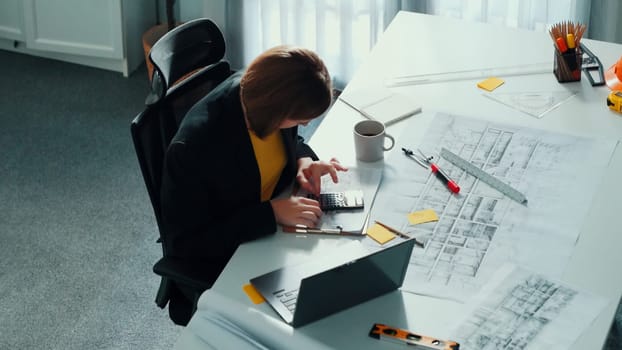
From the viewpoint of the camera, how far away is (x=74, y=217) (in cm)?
324

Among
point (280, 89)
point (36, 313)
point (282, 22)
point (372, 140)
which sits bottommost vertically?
point (36, 313)

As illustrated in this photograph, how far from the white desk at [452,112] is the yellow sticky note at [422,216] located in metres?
0.18

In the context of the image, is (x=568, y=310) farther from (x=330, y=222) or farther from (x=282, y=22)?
(x=282, y=22)

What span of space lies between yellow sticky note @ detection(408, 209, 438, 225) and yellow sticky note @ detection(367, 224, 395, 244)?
2.8 inches

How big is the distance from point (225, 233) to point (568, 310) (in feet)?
2.41

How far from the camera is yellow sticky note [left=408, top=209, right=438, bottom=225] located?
202 centimetres

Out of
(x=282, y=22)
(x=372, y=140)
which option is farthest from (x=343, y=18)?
(x=372, y=140)

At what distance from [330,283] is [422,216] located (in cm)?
42

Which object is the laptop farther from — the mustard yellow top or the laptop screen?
the mustard yellow top

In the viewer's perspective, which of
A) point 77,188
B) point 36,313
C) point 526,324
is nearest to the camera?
point 526,324

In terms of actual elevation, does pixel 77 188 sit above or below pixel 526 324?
below

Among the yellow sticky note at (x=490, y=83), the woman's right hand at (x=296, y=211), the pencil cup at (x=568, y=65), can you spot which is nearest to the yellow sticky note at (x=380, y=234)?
the woman's right hand at (x=296, y=211)

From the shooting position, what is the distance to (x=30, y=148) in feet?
11.8

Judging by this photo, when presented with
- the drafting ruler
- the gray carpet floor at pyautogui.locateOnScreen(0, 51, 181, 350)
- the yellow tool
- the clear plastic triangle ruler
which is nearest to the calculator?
the drafting ruler
